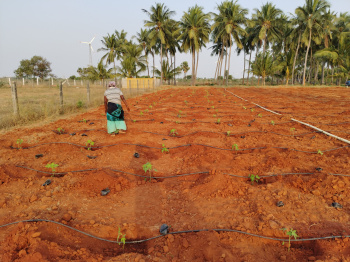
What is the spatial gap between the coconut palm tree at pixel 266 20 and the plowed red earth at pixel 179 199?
1161 inches

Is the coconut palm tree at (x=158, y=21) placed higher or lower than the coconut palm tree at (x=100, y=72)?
higher

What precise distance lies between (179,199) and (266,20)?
1324 inches

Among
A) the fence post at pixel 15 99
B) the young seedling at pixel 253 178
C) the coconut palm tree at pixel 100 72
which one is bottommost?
the young seedling at pixel 253 178

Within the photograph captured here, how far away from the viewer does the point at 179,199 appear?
2744mm

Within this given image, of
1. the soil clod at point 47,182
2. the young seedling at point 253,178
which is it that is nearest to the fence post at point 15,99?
the soil clod at point 47,182

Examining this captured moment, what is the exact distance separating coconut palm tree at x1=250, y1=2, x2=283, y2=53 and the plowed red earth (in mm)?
29480

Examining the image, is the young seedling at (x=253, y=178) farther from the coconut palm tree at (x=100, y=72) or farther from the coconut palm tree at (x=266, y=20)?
the coconut palm tree at (x=266, y=20)

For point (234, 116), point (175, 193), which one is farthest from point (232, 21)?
point (175, 193)

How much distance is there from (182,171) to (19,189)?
7.00 feet

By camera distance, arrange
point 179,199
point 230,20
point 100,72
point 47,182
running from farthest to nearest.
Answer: point 230,20
point 100,72
point 47,182
point 179,199

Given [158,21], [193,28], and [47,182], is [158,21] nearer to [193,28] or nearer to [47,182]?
[193,28]

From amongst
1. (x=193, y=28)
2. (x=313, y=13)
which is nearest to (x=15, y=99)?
(x=193, y=28)

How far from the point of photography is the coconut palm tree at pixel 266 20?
30.2m

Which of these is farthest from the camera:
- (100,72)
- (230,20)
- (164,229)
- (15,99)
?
(230,20)
